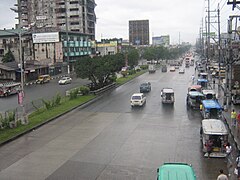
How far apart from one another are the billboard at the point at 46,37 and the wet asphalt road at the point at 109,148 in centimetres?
5401

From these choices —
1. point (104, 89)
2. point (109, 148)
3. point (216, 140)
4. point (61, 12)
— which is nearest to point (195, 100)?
point (216, 140)

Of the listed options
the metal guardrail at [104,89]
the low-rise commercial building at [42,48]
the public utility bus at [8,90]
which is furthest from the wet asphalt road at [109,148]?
the low-rise commercial building at [42,48]

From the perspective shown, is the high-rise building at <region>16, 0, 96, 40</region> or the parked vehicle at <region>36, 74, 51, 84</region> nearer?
the parked vehicle at <region>36, 74, 51, 84</region>

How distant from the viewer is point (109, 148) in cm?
2031

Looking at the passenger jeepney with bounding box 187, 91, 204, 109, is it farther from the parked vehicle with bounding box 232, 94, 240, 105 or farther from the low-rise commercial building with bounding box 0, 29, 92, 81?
the low-rise commercial building with bounding box 0, 29, 92, 81

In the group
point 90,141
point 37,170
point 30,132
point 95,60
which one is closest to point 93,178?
point 37,170

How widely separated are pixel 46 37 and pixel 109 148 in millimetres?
66118

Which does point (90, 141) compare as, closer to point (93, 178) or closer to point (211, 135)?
point (93, 178)

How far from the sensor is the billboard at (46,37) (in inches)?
3204

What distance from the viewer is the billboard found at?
267 ft

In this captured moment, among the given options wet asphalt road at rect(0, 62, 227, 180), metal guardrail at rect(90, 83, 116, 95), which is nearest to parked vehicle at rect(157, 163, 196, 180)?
wet asphalt road at rect(0, 62, 227, 180)

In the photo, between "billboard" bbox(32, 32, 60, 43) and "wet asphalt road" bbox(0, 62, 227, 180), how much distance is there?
54.0 meters

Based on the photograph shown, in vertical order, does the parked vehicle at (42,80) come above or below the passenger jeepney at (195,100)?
above

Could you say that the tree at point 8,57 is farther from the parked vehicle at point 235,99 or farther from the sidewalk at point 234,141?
the sidewalk at point 234,141
